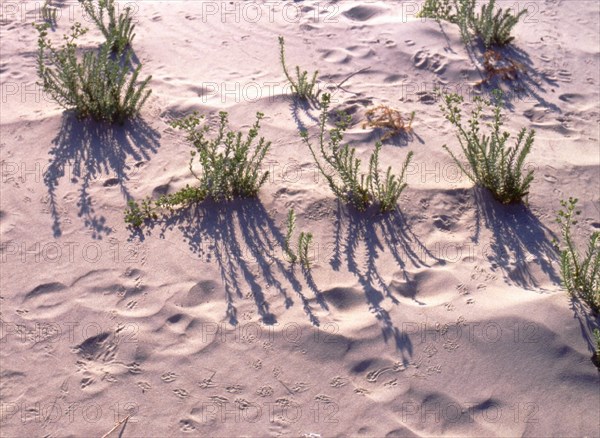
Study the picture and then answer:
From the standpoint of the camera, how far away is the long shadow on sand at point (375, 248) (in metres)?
3.37

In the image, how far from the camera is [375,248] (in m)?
3.66

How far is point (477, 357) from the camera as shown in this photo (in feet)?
9.99

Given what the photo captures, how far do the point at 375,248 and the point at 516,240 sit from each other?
0.86 metres

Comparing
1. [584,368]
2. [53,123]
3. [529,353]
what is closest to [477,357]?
[529,353]

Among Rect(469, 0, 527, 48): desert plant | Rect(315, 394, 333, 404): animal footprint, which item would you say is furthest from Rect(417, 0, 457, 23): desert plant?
Rect(315, 394, 333, 404): animal footprint

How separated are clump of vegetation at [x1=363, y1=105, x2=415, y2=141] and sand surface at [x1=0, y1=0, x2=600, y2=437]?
0.09 m

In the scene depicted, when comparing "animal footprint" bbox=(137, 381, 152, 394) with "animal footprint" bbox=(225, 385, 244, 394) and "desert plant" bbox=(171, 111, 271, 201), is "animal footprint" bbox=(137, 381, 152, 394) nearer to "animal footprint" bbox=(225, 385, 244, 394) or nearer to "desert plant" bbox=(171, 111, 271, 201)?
"animal footprint" bbox=(225, 385, 244, 394)

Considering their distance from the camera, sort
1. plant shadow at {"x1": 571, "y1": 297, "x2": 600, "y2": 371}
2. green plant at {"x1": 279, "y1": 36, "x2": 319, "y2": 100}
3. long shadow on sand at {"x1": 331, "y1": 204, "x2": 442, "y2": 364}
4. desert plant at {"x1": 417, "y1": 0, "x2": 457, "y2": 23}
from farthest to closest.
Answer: desert plant at {"x1": 417, "y1": 0, "x2": 457, "y2": 23} < green plant at {"x1": 279, "y1": 36, "x2": 319, "y2": 100} < long shadow on sand at {"x1": 331, "y1": 204, "x2": 442, "y2": 364} < plant shadow at {"x1": 571, "y1": 297, "x2": 600, "y2": 371}

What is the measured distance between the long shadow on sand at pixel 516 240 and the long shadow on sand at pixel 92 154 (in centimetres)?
231

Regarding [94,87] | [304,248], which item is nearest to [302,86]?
[94,87]

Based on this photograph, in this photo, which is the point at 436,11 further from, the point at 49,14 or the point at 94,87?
the point at 49,14

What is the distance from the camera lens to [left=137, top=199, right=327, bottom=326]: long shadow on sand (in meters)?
3.39

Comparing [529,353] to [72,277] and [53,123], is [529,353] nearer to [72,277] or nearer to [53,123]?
[72,277]

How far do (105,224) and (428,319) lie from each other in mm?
2051
